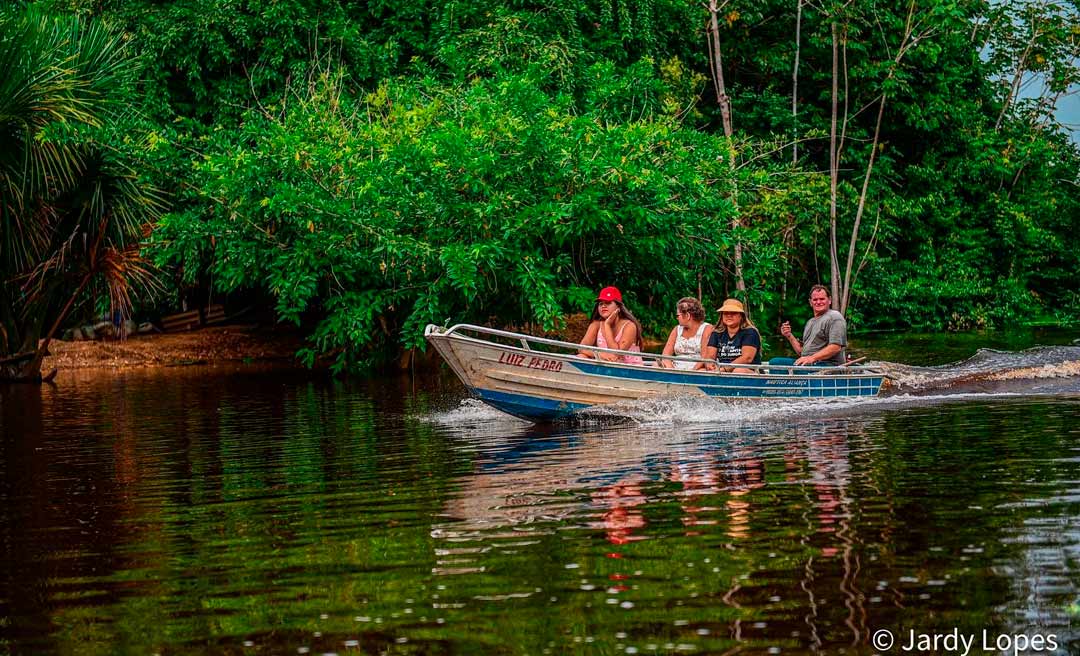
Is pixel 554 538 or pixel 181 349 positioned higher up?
pixel 181 349

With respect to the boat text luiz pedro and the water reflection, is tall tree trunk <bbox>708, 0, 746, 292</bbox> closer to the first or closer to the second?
the boat text luiz pedro

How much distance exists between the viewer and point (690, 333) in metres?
15.8

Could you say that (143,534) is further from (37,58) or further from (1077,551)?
(37,58)

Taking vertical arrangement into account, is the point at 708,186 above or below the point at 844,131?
below

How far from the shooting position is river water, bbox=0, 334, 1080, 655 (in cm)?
590

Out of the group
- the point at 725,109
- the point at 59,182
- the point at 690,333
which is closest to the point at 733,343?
the point at 690,333

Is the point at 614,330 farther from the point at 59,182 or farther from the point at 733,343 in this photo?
the point at 59,182

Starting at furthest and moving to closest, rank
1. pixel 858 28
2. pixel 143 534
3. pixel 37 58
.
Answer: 1. pixel 858 28
2. pixel 37 58
3. pixel 143 534

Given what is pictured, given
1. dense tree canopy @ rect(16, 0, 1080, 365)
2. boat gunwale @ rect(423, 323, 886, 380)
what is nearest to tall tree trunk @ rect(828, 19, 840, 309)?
dense tree canopy @ rect(16, 0, 1080, 365)

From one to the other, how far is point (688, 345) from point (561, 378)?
1804 mm

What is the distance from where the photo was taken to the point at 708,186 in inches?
955

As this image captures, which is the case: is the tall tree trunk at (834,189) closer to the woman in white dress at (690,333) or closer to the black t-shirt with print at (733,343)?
the black t-shirt with print at (733,343)

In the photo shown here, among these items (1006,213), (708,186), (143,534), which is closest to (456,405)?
(708,186)

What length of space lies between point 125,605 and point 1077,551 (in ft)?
15.4
